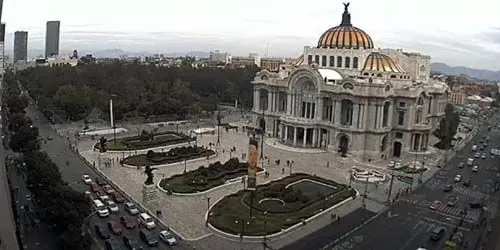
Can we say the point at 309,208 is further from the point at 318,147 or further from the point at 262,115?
the point at 262,115

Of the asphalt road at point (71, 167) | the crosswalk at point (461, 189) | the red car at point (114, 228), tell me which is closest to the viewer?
the asphalt road at point (71, 167)

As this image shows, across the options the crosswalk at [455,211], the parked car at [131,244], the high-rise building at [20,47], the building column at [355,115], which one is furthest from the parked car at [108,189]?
the high-rise building at [20,47]

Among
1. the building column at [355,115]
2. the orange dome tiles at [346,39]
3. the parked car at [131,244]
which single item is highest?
the orange dome tiles at [346,39]

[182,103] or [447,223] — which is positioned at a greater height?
[182,103]

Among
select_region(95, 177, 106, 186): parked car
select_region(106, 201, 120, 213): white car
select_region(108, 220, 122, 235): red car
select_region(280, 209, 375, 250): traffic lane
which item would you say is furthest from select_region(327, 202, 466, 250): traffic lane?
select_region(95, 177, 106, 186): parked car

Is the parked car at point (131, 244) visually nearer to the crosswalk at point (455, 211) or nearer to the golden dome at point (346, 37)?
the crosswalk at point (455, 211)

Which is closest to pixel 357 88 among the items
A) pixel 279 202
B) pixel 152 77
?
pixel 279 202
